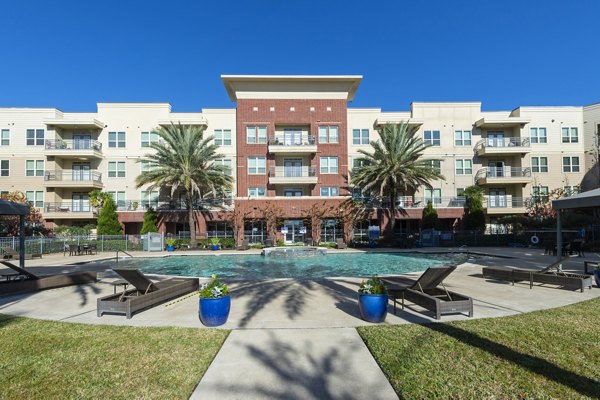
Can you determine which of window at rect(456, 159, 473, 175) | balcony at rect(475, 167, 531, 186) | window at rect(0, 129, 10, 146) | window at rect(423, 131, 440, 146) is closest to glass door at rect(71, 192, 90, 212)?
window at rect(0, 129, 10, 146)

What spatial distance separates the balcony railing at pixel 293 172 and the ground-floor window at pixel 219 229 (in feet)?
25.0

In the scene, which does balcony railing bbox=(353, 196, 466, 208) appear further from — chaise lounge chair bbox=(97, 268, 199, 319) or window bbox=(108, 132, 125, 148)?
chaise lounge chair bbox=(97, 268, 199, 319)

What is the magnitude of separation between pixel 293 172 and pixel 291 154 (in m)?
2.18

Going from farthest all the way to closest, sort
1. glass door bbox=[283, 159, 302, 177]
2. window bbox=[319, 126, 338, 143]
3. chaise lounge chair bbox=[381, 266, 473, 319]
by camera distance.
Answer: window bbox=[319, 126, 338, 143]
glass door bbox=[283, 159, 302, 177]
chaise lounge chair bbox=[381, 266, 473, 319]

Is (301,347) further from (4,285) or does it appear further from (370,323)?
(4,285)

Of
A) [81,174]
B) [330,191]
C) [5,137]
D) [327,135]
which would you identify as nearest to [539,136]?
[327,135]

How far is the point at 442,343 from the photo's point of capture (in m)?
5.93

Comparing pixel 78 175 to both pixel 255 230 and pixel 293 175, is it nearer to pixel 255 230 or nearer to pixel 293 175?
pixel 255 230

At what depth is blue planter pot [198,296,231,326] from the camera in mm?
7117

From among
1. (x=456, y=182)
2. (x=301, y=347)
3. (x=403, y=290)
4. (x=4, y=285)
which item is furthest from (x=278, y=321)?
(x=456, y=182)

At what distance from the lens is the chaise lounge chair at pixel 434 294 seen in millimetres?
7473

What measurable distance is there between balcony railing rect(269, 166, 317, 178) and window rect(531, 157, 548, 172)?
25.6 metres

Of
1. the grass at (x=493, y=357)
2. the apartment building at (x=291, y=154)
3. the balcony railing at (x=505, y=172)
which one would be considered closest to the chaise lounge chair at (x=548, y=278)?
the grass at (x=493, y=357)

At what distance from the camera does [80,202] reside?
123 ft
